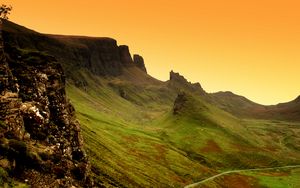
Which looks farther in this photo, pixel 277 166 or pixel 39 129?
pixel 277 166

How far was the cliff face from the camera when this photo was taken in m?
36.8

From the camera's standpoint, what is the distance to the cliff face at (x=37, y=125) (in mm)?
36781

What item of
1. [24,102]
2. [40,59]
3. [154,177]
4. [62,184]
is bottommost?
[154,177]

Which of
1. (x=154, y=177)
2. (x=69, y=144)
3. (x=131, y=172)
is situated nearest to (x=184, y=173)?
(x=154, y=177)

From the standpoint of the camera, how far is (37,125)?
42188 mm

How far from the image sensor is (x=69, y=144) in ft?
150

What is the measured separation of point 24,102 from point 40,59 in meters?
9.52

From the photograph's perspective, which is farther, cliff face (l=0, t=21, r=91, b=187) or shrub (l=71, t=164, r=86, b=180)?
shrub (l=71, t=164, r=86, b=180)

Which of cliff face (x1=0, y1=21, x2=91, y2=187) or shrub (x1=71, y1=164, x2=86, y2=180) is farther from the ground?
cliff face (x1=0, y1=21, x2=91, y2=187)

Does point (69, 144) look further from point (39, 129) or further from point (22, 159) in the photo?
point (22, 159)

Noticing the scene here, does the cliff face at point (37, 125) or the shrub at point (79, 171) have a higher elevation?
the cliff face at point (37, 125)

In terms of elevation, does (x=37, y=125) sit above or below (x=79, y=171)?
above

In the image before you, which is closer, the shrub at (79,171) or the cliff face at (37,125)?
the cliff face at (37,125)

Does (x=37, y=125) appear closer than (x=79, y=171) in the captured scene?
Yes
